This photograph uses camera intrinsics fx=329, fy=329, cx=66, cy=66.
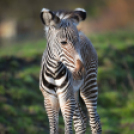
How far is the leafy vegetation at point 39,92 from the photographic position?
36.0 feet

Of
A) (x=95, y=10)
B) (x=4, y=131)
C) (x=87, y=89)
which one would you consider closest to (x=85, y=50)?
(x=87, y=89)

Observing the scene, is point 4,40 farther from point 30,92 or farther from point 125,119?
point 125,119

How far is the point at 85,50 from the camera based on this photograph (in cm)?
734

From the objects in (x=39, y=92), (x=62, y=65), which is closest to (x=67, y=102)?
(x=62, y=65)

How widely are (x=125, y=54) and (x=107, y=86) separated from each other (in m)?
3.29

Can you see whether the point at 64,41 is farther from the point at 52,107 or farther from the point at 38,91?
the point at 38,91

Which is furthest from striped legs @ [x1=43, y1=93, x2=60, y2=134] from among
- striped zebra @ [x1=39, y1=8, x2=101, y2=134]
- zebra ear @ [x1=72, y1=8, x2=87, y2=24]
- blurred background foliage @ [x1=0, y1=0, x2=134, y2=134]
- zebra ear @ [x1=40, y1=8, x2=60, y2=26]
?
blurred background foliage @ [x1=0, y1=0, x2=134, y2=134]

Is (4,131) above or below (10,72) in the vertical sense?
below

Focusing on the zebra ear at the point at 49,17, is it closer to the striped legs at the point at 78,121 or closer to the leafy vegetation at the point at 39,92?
the striped legs at the point at 78,121

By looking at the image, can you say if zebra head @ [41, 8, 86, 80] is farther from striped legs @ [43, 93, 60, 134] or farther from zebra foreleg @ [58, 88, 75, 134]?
striped legs @ [43, 93, 60, 134]

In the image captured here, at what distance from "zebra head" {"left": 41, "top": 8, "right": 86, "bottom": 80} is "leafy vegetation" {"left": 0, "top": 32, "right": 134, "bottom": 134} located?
4.78 meters

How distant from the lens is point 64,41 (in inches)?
230

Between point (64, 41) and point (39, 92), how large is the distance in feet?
25.5

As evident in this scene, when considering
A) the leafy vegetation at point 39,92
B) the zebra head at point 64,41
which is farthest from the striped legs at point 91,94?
the leafy vegetation at point 39,92
